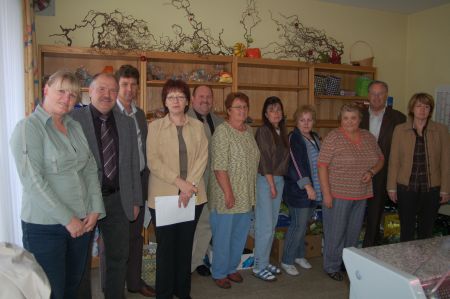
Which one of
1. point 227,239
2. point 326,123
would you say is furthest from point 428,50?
point 227,239

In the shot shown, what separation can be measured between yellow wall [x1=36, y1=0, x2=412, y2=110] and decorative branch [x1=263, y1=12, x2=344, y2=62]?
8cm

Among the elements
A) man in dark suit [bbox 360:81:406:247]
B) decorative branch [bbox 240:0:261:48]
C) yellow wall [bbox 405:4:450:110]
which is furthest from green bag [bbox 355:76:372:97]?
decorative branch [bbox 240:0:261:48]

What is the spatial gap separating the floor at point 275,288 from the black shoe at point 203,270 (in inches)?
1.3

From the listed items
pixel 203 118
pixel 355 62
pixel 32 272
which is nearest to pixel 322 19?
pixel 355 62

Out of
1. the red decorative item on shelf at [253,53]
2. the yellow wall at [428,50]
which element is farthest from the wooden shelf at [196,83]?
the yellow wall at [428,50]

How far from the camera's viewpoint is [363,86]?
15.1 ft

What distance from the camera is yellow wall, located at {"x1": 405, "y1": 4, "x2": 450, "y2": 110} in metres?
4.61

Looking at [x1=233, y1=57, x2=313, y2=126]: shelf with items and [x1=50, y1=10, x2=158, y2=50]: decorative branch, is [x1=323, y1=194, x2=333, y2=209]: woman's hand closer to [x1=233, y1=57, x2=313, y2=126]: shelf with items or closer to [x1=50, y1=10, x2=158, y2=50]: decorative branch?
[x1=233, y1=57, x2=313, y2=126]: shelf with items

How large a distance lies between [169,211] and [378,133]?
2.05m

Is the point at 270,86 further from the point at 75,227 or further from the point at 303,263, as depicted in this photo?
the point at 75,227

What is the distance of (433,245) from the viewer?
1.56 m

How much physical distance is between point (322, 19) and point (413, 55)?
4.88 ft

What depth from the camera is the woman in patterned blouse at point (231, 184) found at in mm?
2607

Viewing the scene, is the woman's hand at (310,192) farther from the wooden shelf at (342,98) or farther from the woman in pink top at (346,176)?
the wooden shelf at (342,98)
